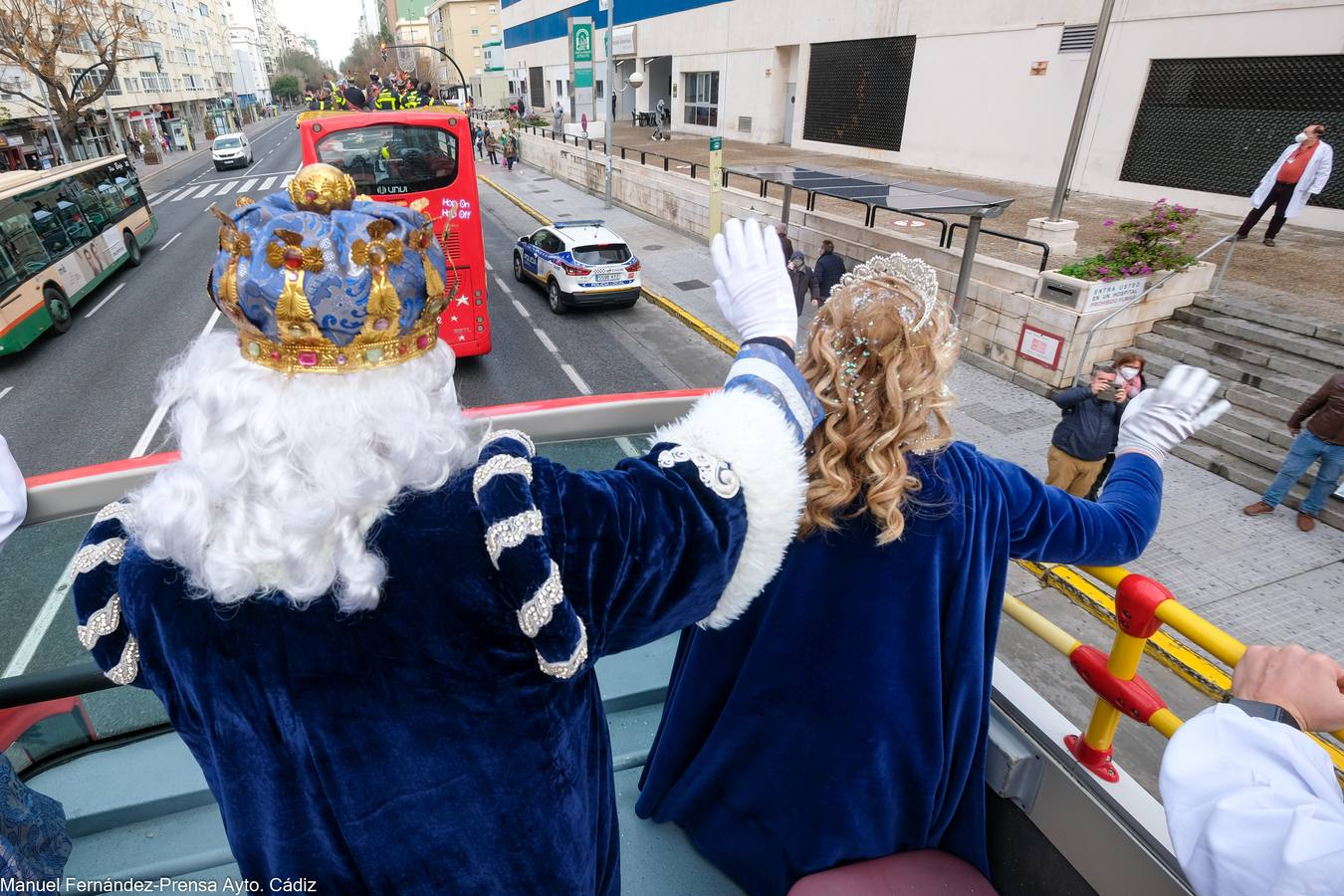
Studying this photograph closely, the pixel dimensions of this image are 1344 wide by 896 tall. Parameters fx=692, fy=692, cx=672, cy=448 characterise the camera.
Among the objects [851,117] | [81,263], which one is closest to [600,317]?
[81,263]

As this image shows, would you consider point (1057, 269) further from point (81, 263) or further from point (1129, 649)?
point (81, 263)

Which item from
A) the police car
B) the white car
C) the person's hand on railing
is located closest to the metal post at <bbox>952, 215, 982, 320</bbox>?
the police car

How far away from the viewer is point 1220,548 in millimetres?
6027

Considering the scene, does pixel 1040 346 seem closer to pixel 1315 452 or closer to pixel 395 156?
pixel 1315 452

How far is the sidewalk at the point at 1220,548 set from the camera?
5.20m

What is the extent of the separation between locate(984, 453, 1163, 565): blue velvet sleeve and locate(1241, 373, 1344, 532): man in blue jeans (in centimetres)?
597

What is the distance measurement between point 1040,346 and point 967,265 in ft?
4.57

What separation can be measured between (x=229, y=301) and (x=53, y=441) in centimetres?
988

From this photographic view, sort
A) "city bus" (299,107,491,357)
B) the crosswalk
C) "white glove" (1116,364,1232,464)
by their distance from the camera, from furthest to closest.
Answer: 1. the crosswalk
2. "city bus" (299,107,491,357)
3. "white glove" (1116,364,1232,464)

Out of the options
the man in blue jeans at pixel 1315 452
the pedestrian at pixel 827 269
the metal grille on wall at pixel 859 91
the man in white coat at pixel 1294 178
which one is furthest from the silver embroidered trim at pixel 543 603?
the metal grille on wall at pixel 859 91

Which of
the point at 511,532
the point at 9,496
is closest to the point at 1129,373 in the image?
the point at 511,532

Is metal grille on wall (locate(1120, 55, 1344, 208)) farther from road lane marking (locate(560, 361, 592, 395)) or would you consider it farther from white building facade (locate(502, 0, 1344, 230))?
road lane marking (locate(560, 361, 592, 395))

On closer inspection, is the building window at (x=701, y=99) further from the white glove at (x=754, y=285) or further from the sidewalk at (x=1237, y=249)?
the white glove at (x=754, y=285)

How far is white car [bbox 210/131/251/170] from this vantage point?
33.1 m
